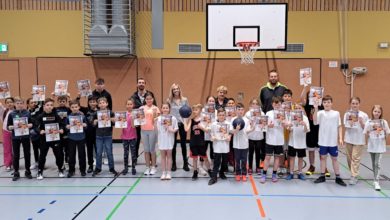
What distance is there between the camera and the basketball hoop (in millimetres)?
8359

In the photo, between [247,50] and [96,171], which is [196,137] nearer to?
[96,171]

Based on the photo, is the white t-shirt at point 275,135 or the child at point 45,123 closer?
the white t-shirt at point 275,135

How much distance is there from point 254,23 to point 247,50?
702 millimetres

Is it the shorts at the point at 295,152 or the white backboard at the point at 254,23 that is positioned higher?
the white backboard at the point at 254,23

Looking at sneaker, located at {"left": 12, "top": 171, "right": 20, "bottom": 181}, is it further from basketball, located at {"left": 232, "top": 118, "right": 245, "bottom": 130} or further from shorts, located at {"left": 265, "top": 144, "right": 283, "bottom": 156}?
shorts, located at {"left": 265, "top": 144, "right": 283, "bottom": 156}

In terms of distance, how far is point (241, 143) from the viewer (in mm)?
5637

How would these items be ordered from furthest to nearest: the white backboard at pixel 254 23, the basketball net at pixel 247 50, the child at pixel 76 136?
the basketball net at pixel 247 50 → the white backboard at pixel 254 23 → the child at pixel 76 136

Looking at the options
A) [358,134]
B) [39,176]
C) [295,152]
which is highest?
[358,134]

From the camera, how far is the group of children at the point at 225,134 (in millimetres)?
5410

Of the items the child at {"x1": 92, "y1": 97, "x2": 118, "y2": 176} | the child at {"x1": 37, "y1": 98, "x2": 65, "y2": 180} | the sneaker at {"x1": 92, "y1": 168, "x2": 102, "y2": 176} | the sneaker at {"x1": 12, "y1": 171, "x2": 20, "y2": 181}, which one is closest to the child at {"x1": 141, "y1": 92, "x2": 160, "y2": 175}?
the child at {"x1": 92, "y1": 97, "x2": 118, "y2": 176}

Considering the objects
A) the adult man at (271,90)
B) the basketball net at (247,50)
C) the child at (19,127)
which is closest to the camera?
the child at (19,127)

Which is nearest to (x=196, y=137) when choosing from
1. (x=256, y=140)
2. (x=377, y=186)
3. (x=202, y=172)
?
(x=202, y=172)

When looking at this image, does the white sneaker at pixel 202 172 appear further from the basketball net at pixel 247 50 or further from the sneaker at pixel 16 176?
the basketball net at pixel 247 50

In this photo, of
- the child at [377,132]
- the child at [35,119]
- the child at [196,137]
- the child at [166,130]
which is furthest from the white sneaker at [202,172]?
the child at [35,119]
